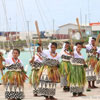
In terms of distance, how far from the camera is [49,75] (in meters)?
10.6

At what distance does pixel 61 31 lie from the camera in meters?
102

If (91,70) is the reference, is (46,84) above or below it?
below

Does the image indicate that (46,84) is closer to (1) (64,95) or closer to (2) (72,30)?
(1) (64,95)

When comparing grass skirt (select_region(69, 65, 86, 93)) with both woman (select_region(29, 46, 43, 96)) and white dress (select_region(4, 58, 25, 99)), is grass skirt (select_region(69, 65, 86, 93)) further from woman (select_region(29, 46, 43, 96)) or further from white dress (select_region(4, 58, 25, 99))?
white dress (select_region(4, 58, 25, 99))

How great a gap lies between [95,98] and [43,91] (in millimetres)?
1344

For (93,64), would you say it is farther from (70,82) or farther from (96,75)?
(70,82)

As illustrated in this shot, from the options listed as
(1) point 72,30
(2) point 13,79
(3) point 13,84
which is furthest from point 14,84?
(1) point 72,30

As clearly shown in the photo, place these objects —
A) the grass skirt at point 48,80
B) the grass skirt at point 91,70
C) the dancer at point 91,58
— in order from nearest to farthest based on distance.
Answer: the grass skirt at point 48,80, the dancer at point 91,58, the grass skirt at point 91,70

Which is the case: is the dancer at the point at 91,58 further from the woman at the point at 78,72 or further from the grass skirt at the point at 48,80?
the grass skirt at the point at 48,80

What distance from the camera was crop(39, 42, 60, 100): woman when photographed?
1067 centimetres

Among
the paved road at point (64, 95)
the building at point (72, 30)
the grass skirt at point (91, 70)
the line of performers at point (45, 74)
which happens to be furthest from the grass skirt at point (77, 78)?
the building at point (72, 30)

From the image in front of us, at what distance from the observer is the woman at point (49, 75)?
35.0ft

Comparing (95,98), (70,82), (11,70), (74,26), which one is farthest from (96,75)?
(74,26)

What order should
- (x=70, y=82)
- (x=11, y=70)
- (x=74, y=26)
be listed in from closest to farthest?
1. (x=11, y=70)
2. (x=70, y=82)
3. (x=74, y=26)
